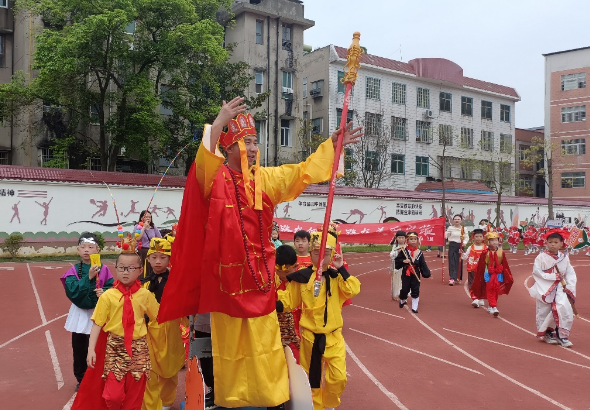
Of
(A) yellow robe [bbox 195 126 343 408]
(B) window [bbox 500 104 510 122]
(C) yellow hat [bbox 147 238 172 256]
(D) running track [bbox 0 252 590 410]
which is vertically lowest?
(D) running track [bbox 0 252 590 410]

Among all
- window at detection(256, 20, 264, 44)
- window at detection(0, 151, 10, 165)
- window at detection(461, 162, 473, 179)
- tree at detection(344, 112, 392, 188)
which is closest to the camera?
window at detection(0, 151, 10, 165)

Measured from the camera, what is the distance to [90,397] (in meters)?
4.31

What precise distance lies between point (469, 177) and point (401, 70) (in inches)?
364

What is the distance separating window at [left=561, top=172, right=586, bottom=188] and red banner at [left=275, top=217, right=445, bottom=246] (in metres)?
33.5

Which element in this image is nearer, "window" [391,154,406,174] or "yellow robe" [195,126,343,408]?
"yellow robe" [195,126,343,408]

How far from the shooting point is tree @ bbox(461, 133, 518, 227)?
124 ft

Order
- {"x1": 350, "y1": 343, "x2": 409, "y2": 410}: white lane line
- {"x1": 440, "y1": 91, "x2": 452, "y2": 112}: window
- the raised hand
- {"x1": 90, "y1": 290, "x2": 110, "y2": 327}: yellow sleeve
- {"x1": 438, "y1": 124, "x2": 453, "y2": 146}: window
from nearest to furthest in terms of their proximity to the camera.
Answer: the raised hand < {"x1": 90, "y1": 290, "x2": 110, "y2": 327}: yellow sleeve < {"x1": 350, "y1": 343, "x2": 409, "y2": 410}: white lane line < {"x1": 438, "y1": 124, "x2": 453, "y2": 146}: window < {"x1": 440, "y1": 91, "x2": 452, "y2": 112}: window

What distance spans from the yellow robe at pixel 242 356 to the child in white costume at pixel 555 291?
6135 millimetres

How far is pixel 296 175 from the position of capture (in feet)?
12.5

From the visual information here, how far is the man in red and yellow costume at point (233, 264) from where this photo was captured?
338 cm

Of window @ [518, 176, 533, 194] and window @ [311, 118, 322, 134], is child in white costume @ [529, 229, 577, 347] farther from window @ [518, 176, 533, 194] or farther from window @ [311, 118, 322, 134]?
window @ [518, 176, 533, 194]

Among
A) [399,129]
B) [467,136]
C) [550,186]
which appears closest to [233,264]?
[550,186]

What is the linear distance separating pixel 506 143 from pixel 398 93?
9.52 meters

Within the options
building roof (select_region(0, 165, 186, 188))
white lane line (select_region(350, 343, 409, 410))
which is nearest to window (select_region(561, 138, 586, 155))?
building roof (select_region(0, 165, 186, 188))
